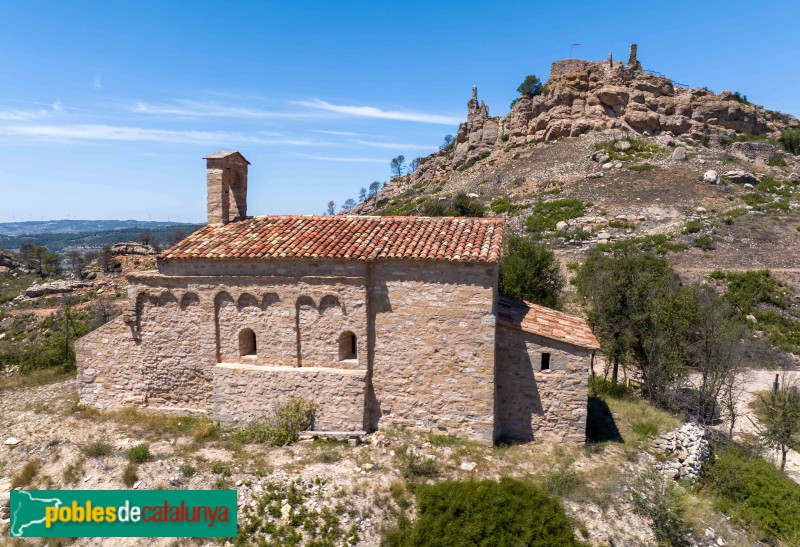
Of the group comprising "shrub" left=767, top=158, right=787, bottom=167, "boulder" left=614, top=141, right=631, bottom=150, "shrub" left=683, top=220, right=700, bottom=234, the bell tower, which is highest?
"boulder" left=614, top=141, right=631, bottom=150

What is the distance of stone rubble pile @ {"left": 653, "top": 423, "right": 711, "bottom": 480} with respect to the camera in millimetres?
12211

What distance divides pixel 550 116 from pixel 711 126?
17716 mm

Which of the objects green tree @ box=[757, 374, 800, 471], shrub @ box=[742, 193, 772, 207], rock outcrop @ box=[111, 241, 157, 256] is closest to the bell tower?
green tree @ box=[757, 374, 800, 471]

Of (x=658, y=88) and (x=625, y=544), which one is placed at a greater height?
(x=658, y=88)

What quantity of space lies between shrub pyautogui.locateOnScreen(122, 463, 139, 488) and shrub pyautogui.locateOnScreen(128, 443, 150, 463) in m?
0.30

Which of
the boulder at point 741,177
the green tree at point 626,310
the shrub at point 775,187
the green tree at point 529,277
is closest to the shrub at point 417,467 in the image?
the green tree at point 626,310

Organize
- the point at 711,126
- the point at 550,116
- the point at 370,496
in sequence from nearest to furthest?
the point at 370,496 < the point at 711,126 < the point at 550,116

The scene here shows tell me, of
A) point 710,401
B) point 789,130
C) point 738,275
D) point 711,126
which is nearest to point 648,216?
point 738,275

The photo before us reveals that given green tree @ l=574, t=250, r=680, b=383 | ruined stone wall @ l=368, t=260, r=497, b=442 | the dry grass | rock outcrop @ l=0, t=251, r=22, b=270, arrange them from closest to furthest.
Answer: ruined stone wall @ l=368, t=260, r=497, b=442
the dry grass
green tree @ l=574, t=250, r=680, b=383
rock outcrop @ l=0, t=251, r=22, b=270

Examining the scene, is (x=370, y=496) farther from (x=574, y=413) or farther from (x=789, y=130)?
(x=789, y=130)

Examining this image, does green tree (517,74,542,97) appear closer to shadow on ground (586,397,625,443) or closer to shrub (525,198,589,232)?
shrub (525,198,589,232)

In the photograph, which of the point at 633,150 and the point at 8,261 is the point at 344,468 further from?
the point at 8,261

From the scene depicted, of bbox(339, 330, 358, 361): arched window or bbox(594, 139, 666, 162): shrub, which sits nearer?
bbox(339, 330, 358, 361): arched window

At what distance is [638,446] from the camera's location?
12.9m
